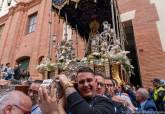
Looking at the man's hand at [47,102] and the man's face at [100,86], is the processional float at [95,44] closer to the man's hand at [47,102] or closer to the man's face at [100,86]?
the man's face at [100,86]

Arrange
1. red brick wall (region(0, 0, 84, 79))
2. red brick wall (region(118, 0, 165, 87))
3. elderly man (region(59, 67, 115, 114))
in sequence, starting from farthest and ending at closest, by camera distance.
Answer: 1. red brick wall (region(0, 0, 84, 79))
2. red brick wall (region(118, 0, 165, 87))
3. elderly man (region(59, 67, 115, 114))

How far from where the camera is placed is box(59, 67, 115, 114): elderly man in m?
1.69

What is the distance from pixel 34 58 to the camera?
1452cm

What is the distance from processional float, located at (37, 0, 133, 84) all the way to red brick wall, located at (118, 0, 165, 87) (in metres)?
1.42

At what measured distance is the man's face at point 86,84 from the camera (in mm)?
2123

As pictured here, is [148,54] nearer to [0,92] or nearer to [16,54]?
[0,92]

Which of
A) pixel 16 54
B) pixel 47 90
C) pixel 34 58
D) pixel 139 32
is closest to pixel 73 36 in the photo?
pixel 34 58

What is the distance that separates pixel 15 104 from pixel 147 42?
9.55 metres

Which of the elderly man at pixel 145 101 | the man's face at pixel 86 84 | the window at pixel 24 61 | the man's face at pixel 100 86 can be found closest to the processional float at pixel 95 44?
the elderly man at pixel 145 101

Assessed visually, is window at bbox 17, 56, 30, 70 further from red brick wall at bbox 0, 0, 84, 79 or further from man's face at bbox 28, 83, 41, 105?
man's face at bbox 28, 83, 41, 105

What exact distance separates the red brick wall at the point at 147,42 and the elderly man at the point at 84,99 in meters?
8.04

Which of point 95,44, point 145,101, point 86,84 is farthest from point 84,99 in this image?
point 95,44

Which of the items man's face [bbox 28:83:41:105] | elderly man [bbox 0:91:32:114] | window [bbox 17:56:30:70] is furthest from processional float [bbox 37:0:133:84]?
window [bbox 17:56:30:70]

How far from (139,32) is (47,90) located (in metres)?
9.84
